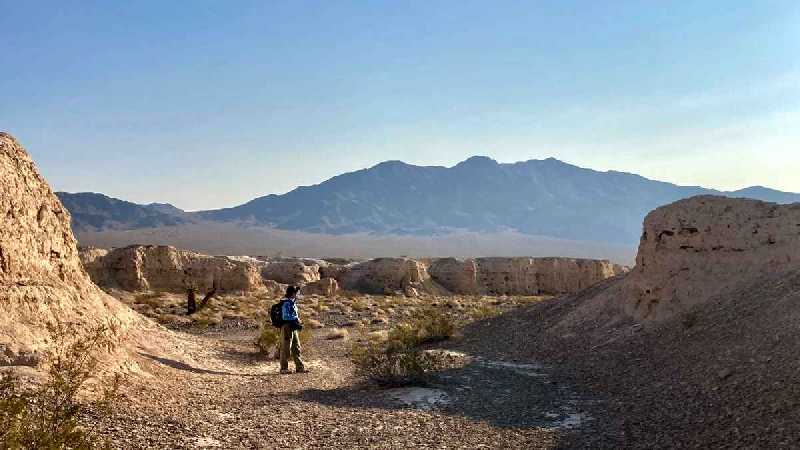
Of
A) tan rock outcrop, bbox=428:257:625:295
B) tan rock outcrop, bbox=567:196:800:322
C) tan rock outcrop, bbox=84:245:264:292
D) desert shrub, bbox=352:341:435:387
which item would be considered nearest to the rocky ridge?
tan rock outcrop, bbox=567:196:800:322

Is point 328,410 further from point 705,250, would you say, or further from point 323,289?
point 323,289

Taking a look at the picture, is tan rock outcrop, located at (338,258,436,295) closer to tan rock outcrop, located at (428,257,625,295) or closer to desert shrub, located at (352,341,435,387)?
tan rock outcrop, located at (428,257,625,295)

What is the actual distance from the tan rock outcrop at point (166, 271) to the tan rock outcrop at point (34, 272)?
2565 centimetres

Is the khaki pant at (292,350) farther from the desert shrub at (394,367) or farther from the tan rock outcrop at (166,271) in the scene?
the tan rock outcrop at (166,271)

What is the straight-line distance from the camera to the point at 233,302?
34.6 meters

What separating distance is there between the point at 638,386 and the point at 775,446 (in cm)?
456

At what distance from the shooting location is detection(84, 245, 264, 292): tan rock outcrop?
38.0m

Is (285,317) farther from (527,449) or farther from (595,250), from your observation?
(595,250)

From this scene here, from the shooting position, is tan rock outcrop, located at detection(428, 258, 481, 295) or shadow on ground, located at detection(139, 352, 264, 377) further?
tan rock outcrop, located at detection(428, 258, 481, 295)

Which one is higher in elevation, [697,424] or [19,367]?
[19,367]

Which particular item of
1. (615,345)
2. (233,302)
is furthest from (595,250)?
(615,345)

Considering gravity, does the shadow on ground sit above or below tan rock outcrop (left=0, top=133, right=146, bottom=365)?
below

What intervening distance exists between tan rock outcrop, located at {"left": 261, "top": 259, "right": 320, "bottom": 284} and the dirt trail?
36.4 meters

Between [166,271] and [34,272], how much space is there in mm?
29852
